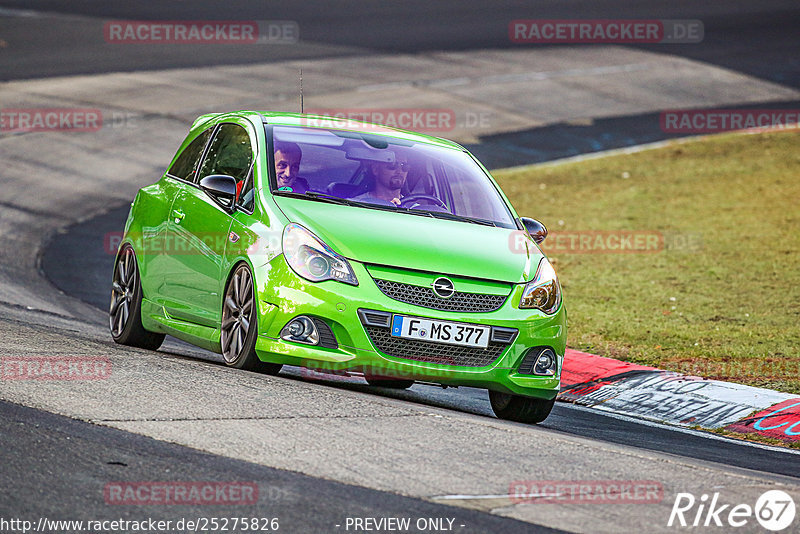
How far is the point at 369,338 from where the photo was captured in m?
7.63

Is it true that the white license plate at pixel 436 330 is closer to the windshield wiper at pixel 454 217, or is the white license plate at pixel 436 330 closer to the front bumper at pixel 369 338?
the front bumper at pixel 369 338

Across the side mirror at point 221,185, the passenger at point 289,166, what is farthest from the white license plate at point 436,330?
the side mirror at point 221,185

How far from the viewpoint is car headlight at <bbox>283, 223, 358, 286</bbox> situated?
7.70 meters

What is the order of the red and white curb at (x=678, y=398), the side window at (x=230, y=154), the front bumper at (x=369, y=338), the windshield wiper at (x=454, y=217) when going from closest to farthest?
the front bumper at (x=369, y=338), the windshield wiper at (x=454, y=217), the side window at (x=230, y=154), the red and white curb at (x=678, y=398)

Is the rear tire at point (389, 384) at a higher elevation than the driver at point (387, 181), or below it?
below

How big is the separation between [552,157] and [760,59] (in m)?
12.2

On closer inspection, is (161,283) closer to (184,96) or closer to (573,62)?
(184,96)

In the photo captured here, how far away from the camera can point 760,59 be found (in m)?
33.3

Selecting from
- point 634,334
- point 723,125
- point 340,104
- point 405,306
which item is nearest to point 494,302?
point 405,306

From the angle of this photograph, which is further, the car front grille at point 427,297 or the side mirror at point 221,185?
the side mirror at point 221,185

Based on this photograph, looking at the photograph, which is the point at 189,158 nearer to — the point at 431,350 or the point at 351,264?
the point at 351,264

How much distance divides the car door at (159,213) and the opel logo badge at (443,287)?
2.37m

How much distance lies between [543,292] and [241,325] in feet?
6.10

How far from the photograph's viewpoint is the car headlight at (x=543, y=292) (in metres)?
8.05
